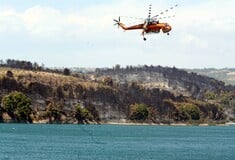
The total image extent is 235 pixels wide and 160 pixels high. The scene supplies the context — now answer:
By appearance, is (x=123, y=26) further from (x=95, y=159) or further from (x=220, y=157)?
(x=220, y=157)

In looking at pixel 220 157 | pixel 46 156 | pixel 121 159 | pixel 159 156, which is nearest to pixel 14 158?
pixel 46 156

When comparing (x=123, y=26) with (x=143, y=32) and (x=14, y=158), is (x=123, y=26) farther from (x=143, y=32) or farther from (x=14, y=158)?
(x=14, y=158)

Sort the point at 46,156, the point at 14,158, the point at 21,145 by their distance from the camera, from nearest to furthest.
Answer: the point at 14,158 → the point at 46,156 → the point at 21,145

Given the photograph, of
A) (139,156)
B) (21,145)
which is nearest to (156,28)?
(139,156)

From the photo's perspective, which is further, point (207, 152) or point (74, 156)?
point (207, 152)

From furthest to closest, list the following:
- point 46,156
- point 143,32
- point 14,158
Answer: point 46,156, point 14,158, point 143,32

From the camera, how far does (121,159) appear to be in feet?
443

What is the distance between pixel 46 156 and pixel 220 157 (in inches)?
1792

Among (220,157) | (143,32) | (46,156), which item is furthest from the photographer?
(220,157)

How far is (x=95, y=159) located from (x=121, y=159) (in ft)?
20.5

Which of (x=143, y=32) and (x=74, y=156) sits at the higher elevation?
(x=143, y=32)

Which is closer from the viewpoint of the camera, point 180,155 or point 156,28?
point 156,28

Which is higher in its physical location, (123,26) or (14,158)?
(123,26)

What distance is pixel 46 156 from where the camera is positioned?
13525 centimetres
